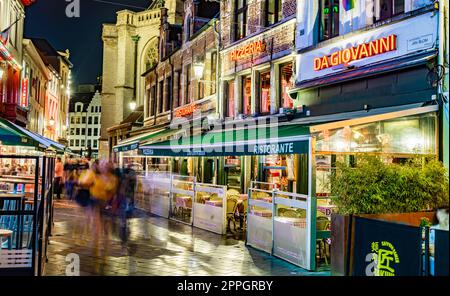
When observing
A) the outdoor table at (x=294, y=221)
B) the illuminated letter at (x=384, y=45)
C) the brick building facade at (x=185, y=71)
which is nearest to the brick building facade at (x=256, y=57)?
the brick building facade at (x=185, y=71)

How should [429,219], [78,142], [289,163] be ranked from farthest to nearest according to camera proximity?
[78,142]
[289,163]
[429,219]

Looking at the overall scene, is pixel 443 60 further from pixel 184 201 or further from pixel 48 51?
pixel 48 51

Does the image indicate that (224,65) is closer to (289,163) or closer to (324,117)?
(289,163)

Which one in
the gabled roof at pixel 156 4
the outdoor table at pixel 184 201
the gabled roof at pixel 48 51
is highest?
the gabled roof at pixel 156 4

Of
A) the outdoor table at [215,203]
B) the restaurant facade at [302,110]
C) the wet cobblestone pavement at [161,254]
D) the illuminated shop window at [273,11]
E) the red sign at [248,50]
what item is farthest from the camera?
the red sign at [248,50]

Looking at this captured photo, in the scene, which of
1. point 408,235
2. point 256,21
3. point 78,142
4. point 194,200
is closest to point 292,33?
point 256,21

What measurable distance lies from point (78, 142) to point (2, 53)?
81235mm

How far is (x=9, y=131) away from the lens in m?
11.8

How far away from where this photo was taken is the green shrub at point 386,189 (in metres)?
6.51

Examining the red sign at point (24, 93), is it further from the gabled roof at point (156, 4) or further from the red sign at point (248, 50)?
the gabled roof at point (156, 4)

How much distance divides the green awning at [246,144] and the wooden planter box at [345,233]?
1988 millimetres

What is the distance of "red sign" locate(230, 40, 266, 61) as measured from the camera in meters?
16.0

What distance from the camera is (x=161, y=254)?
31.1ft

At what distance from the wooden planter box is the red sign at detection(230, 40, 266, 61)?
33.8 ft
